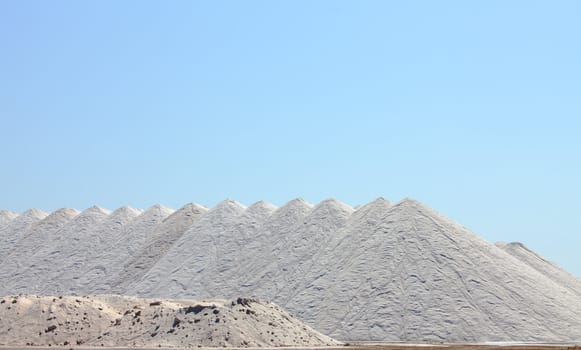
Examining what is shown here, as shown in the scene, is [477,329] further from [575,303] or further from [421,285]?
[575,303]

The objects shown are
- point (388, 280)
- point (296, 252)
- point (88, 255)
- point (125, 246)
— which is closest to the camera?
point (388, 280)

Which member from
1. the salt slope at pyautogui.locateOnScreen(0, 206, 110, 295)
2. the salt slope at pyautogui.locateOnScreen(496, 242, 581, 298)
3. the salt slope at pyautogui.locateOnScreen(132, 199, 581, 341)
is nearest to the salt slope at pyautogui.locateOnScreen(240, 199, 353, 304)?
the salt slope at pyautogui.locateOnScreen(132, 199, 581, 341)

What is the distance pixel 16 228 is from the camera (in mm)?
121625

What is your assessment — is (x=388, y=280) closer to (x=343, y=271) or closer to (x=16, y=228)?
(x=343, y=271)

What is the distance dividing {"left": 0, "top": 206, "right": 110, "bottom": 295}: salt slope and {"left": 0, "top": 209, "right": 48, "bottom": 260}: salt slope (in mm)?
5775

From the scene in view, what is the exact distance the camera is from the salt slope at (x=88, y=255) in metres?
96.7

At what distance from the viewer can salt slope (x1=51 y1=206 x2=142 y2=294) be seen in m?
96.7

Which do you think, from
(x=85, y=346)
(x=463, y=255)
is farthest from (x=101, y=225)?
(x=85, y=346)

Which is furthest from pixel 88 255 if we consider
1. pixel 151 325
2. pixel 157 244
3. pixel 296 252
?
pixel 151 325

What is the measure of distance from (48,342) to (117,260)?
46.8 metres

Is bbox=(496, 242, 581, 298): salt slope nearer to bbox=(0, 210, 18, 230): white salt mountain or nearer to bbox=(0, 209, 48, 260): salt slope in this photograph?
bbox=(0, 209, 48, 260): salt slope

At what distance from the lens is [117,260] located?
9969 cm

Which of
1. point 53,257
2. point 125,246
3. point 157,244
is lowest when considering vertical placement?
point 53,257

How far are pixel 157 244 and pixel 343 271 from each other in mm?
32151
